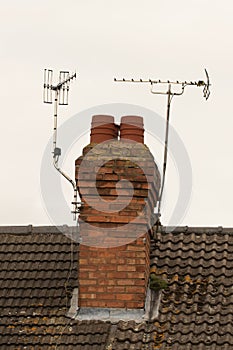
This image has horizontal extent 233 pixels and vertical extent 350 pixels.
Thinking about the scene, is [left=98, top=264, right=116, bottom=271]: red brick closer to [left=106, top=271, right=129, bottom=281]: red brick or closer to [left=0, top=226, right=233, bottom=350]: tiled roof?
[left=106, top=271, right=129, bottom=281]: red brick

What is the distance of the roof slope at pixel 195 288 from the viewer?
9688mm

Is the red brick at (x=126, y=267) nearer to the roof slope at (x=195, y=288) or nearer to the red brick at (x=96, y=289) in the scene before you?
the red brick at (x=96, y=289)

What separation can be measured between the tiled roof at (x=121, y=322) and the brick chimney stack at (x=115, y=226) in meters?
0.32

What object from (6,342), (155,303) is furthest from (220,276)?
(6,342)

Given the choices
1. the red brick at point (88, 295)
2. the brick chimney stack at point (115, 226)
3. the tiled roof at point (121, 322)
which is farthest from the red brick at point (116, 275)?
the tiled roof at point (121, 322)

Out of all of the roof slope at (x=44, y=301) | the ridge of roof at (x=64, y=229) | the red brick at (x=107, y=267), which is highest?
the ridge of roof at (x=64, y=229)

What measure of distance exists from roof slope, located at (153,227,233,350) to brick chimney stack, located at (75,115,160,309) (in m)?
0.40

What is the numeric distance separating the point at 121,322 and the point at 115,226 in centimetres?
100

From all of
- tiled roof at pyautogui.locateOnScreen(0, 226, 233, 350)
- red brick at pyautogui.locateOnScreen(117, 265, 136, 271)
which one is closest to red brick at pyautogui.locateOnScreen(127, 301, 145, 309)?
tiled roof at pyautogui.locateOnScreen(0, 226, 233, 350)

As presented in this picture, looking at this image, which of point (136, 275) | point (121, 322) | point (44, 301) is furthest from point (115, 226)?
point (44, 301)

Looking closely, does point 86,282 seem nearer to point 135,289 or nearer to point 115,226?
point 135,289

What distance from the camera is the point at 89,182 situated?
10.4 metres

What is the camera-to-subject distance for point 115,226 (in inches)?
407

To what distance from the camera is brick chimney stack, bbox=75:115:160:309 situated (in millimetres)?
10258
